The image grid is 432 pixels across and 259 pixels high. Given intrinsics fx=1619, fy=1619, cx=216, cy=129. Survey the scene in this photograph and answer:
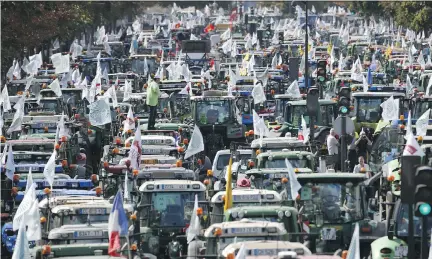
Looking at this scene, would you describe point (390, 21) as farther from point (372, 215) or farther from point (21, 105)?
point (372, 215)

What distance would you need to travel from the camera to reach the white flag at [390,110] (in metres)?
37.8

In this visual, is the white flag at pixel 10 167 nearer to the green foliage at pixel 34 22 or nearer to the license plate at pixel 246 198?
the license plate at pixel 246 198

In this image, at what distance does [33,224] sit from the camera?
73.3 feet

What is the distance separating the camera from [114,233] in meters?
19.4

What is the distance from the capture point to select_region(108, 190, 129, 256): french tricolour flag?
1916 cm

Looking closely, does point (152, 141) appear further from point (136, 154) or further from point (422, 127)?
point (422, 127)

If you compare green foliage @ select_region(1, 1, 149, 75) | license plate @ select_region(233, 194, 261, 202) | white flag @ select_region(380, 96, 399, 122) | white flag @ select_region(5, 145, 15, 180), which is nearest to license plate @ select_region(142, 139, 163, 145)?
white flag @ select_region(5, 145, 15, 180)

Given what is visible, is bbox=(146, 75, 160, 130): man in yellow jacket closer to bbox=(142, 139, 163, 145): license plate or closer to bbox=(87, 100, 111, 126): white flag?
bbox=(87, 100, 111, 126): white flag

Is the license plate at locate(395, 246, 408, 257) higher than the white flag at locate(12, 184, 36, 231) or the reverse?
the reverse

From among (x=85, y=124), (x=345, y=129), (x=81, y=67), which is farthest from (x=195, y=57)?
(x=345, y=129)

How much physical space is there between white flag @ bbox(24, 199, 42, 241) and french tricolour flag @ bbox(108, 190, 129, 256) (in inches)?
86.5

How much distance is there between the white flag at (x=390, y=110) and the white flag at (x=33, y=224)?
53.6ft

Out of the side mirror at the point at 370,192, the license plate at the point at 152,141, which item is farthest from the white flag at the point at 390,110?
the side mirror at the point at 370,192

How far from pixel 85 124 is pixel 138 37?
54.7 m
